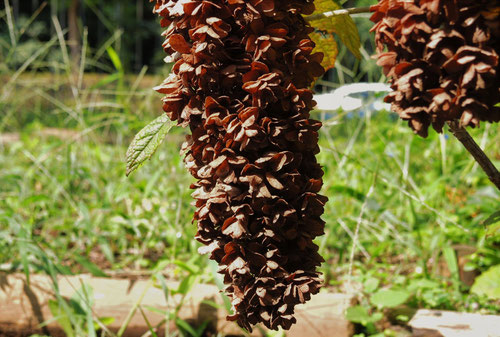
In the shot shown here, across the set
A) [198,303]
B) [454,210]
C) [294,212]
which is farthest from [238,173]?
[454,210]

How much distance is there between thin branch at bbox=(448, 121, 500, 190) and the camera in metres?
0.77

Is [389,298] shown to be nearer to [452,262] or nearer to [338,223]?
[452,262]

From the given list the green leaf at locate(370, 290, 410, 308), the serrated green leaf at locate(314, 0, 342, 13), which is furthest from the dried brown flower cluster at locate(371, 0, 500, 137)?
the green leaf at locate(370, 290, 410, 308)

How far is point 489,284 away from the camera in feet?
5.51

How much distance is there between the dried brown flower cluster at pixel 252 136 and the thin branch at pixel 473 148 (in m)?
0.19

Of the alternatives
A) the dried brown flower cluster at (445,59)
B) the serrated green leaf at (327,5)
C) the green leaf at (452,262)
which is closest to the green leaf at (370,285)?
the green leaf at (452,262)

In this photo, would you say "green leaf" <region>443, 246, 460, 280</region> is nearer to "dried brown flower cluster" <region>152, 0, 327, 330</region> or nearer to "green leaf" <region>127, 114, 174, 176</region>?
"dried brown flower cluster" <region>152, 0, 327, 330</region>

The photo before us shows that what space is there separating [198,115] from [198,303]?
903 millimetres

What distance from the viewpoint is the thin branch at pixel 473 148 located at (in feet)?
2.54

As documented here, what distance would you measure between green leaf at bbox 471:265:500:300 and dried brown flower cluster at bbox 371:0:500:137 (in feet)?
3.76

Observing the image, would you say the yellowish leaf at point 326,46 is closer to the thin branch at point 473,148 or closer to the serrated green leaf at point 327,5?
the serrated green leaf at point 327,5

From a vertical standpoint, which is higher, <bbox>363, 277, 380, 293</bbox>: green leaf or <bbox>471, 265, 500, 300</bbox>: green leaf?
<bbox>363, 277, 380, 293</bbox>: green leaf

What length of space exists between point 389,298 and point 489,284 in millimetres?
382

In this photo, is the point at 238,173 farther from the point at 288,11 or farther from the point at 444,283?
the point at 444,283
